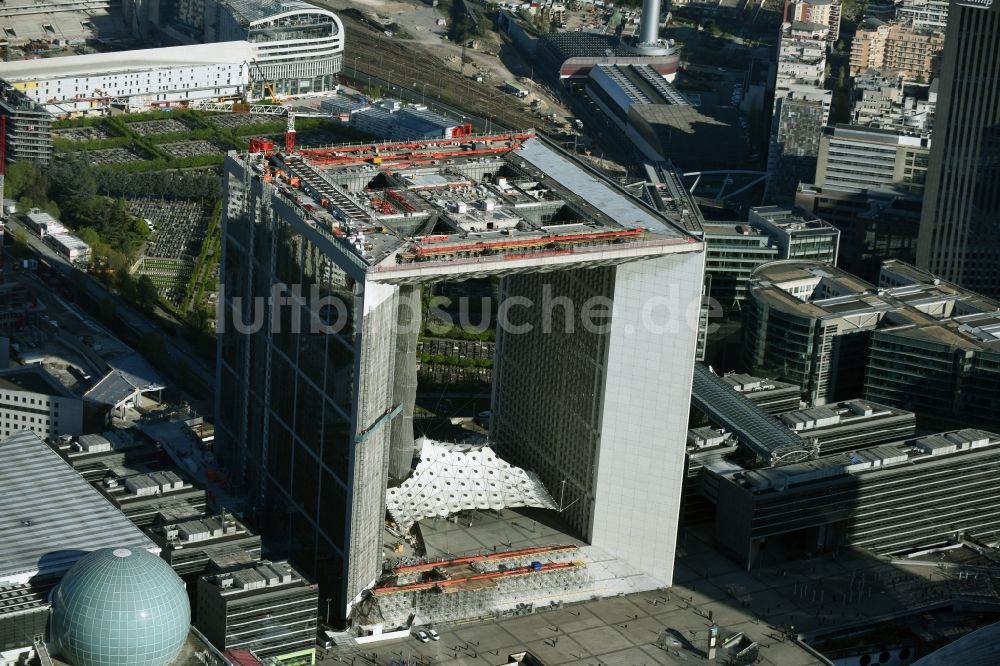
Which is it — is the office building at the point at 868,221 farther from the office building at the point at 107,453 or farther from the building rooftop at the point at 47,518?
the building rooftop at the point at 47,518

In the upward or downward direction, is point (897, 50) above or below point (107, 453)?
above

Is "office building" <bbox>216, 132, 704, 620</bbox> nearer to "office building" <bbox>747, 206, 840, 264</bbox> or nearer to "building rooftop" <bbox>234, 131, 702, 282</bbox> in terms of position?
"building rooftop" <bbox>234, 131, 702, 282</bbox>

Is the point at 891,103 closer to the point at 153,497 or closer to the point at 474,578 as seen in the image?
the point at 474,578

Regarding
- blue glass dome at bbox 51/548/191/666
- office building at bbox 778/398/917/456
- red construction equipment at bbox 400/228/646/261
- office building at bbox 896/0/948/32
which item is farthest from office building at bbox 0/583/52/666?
office building at bbox 896/0/948/32

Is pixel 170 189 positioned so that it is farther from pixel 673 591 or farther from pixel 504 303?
pixel 673 591

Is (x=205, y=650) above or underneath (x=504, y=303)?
underneath

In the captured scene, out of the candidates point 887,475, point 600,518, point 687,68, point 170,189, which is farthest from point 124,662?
point 687,68

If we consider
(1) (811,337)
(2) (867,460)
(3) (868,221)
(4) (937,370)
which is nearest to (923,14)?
(3) (868,221)
